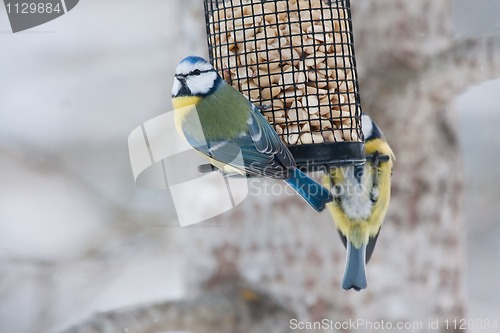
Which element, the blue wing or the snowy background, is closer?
the blue wing

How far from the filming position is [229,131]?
3.20 metres

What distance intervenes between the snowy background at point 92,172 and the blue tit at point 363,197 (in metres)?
2.29

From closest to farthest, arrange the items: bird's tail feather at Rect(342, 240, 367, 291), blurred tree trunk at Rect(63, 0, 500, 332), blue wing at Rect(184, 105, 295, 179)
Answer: blue wing at Rect(184, 105, 295, 179) < bird's tail feather at Rect(342, 240, 367, 291) < blurred tree trunk at Rect(63, 0, 500, 332)

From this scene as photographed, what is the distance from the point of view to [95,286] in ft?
20.6

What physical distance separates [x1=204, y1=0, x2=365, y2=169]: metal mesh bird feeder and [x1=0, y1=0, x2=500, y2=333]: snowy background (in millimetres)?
2588

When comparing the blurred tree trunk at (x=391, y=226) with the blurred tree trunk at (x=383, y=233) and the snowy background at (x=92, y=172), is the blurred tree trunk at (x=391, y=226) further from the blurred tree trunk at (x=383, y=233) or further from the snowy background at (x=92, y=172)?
the snowy background at (x=92, y=172)

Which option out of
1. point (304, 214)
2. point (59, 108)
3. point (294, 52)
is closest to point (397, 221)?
point (304, 214)

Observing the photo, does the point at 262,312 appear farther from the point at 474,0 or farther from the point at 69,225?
the point at 474,0

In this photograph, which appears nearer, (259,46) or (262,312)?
(259,46)

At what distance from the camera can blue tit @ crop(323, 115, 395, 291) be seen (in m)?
3.83

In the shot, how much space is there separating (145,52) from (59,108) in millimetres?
915

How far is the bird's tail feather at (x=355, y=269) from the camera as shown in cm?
364

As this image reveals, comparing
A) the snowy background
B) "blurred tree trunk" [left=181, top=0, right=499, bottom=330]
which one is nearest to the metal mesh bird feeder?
"blurred tree trunk" [left=181, top=0, right=499, bottom=330]

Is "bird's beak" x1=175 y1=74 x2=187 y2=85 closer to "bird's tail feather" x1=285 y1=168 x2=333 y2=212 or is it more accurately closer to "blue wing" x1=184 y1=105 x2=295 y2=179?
"blue wing" x1=184 y1=105 x2=295 y2=179
